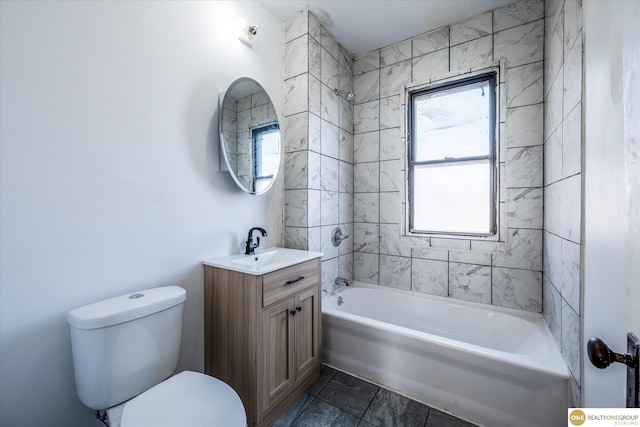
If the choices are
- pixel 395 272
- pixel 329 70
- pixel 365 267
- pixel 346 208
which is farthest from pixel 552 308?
pixel 329 70

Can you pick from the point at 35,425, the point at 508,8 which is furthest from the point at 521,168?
the point at 35,425

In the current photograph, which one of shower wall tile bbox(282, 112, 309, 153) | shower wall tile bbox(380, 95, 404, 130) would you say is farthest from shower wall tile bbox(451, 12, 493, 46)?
shower wall tile bbox(282, 112, 309, 153)

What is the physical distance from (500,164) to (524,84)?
0.59 metres

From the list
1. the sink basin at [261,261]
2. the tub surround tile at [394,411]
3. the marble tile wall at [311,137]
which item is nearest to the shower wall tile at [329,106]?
the marble tile wall at [311,137]

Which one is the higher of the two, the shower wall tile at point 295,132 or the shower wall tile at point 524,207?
the shower wall tile at point 295,132

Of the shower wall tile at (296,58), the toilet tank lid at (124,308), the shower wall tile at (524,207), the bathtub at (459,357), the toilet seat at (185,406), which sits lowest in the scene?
the bathtub at (459,357)

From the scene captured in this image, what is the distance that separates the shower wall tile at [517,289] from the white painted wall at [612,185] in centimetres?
134

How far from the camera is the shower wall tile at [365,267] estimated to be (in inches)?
97.8

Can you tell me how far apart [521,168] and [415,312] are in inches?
55.4

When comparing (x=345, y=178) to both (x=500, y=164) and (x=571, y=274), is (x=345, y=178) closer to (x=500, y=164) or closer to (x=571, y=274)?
(x=500, y=164)

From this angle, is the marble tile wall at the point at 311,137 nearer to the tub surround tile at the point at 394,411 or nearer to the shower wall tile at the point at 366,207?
the shower wall tile at the point at 366,207

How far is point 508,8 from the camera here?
6.23 ft

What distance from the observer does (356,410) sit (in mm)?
1490

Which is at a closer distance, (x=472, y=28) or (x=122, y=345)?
(x=122, y=345)
